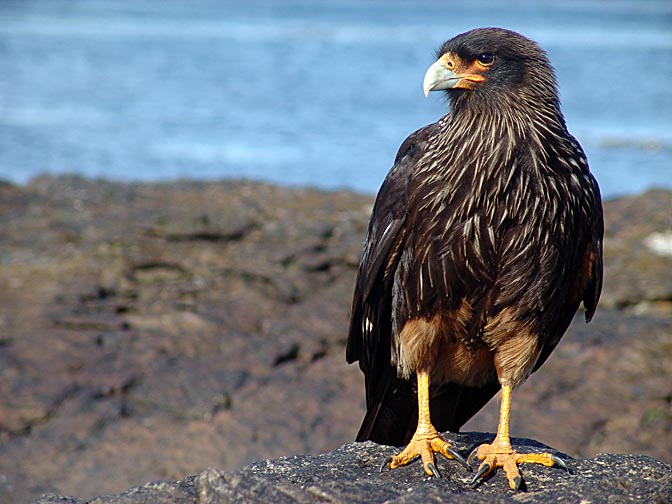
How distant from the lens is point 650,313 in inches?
287

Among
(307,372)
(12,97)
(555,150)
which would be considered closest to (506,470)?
(555,150)

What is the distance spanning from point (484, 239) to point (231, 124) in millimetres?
10926

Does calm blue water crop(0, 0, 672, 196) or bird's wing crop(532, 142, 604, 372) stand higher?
calm blue water crop(0, 0, 672, 196)

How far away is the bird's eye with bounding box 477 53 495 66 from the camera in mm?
4418

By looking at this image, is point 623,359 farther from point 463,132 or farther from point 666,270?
point 463,132

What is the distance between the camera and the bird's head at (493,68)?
4398 mm

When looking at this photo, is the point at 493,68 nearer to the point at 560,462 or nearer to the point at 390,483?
the point at 560,462

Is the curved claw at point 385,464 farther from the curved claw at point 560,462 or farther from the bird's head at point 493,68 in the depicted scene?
the bird's head at point 493,68

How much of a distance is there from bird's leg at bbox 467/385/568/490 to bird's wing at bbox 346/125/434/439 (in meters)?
0.68

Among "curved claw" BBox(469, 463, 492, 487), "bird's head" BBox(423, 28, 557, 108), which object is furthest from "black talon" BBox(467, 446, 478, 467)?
"bird's head" BBox(423, 28, 557, 108)

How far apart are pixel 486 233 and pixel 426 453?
0.99 meters

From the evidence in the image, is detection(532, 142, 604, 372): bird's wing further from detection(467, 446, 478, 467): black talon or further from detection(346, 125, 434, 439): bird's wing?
detection(346, 125, 434, 439): bird's wing

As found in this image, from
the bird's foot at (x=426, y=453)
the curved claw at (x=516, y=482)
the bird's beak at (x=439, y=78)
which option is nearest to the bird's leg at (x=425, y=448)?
the bird's foot at (x=426, y=453)

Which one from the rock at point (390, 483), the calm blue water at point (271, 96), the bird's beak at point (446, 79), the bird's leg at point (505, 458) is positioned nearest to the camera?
the rock at point (390, 483)
